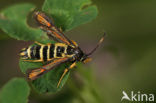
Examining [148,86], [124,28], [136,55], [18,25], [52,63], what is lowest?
[148,86]

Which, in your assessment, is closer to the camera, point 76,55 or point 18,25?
point 76,55

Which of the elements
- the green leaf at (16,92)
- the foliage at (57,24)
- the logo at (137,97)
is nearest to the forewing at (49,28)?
the foliage at (57,24)

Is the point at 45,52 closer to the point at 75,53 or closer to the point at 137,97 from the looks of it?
the point at 75,53

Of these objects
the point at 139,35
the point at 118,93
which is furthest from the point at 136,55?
the point at 118,93

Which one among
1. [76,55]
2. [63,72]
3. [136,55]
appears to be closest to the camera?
[63,72]

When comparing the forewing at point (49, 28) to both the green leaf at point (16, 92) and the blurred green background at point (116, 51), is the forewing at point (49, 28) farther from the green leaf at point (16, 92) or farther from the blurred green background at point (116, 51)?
the blurred green background at point (116, 51)

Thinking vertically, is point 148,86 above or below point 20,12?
below

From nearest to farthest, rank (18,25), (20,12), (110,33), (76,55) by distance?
(76,55)
(18,25)
(20,12)
(110,33)

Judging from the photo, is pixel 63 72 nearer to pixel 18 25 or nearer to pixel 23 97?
pixel 23 97

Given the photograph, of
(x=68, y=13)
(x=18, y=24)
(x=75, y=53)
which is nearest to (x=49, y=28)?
(x=68, y=13)
